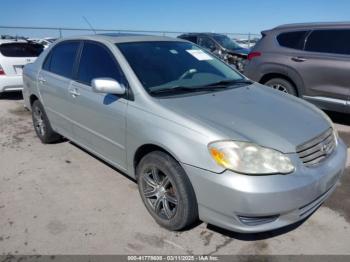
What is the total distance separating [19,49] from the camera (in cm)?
820

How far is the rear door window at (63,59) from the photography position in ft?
13.5

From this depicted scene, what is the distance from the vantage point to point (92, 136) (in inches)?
147

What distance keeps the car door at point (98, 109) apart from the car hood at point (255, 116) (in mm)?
596

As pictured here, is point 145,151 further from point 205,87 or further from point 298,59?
point 298,59

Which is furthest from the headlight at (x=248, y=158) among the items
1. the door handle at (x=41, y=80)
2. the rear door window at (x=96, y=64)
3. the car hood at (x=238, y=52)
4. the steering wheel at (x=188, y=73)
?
the car hood at (x=238, y=52)

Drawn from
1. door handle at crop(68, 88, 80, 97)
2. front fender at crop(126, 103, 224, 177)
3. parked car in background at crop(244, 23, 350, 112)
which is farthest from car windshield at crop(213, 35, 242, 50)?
front fender at crop(126, 103, 224, 177)

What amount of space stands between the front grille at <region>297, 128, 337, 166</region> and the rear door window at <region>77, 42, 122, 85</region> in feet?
5.88

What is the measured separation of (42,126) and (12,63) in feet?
11.7

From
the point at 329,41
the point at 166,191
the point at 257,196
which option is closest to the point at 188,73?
the point at 166,191

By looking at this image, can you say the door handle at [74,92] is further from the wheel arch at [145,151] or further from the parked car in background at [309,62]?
the parked car in background at [309,62]

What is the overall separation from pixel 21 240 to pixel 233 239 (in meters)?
1.80

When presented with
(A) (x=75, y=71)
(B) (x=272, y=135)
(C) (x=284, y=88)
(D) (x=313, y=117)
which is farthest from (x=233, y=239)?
(C) (x=284, y=88)

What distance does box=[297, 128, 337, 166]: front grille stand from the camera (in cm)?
257

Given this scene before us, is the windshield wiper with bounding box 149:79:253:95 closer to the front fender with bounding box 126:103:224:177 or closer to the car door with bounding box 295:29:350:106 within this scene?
the front fender with bounding box 126:103:224:177
